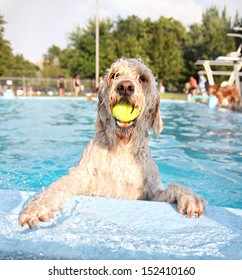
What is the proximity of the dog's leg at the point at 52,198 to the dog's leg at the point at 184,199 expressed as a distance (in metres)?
0.90

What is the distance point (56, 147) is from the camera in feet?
26.7

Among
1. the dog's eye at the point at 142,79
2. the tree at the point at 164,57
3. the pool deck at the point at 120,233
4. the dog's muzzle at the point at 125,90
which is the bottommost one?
the pool deck at the point at 120,233

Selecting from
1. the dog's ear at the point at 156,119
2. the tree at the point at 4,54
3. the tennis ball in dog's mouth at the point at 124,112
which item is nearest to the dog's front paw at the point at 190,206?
the tennis ball in dog's mouth at the point at 124,112

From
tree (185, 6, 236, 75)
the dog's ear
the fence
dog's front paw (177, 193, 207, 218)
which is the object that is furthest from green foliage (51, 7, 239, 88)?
dog's front paw (177, 193, 207, 218)

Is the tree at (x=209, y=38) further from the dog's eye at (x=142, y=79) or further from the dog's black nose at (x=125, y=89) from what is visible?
the dog's black nose at (x=125, y=89)

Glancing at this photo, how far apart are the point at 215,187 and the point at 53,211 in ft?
11.6

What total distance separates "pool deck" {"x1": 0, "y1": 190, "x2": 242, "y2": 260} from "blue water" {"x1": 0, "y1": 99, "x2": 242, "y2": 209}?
2105mm

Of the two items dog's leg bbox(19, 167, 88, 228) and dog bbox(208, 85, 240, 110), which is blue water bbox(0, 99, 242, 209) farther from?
dog bbox(208, 85, 240, 110)

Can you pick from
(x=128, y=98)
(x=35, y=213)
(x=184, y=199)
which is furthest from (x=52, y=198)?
(x=128, y=98)

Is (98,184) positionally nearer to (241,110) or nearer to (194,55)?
(241,110)

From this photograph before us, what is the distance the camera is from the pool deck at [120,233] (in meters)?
2.12

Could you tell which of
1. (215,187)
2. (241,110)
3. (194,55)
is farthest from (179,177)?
(194,55)

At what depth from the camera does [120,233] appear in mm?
2352

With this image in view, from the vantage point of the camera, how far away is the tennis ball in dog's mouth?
352cm
